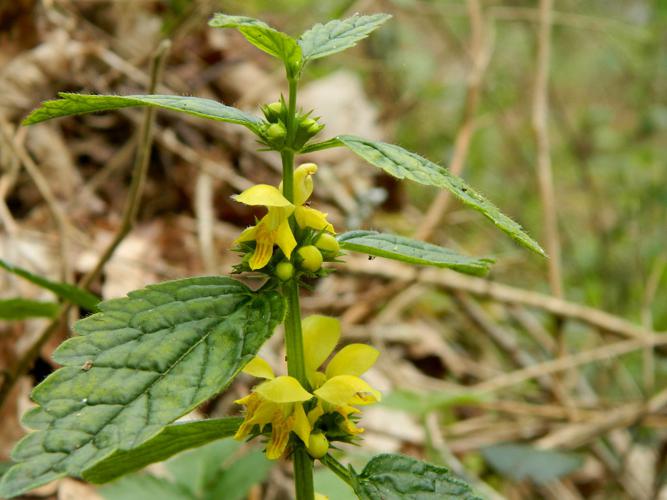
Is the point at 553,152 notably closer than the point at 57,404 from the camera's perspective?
No

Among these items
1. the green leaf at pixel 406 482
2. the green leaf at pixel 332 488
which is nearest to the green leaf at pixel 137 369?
the green leaf at pixel 406 482

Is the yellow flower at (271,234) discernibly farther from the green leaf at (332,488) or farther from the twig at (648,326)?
the twig at (648,326)

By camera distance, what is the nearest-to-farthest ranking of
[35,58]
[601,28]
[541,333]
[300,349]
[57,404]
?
[57,404] < [300,349] < [35,58] < [541,333] < [601,28]

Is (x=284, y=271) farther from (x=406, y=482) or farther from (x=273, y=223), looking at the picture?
(x=406, y=482)

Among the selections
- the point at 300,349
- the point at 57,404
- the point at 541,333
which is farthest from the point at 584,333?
the point at 57,404

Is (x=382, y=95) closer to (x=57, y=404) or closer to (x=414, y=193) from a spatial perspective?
(x=414, y=193)

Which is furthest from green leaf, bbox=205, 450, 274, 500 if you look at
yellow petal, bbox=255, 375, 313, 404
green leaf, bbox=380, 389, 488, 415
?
yellow petal, bbox=255, 375, 313, 404

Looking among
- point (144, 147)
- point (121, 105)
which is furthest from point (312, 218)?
point (144, 147)
